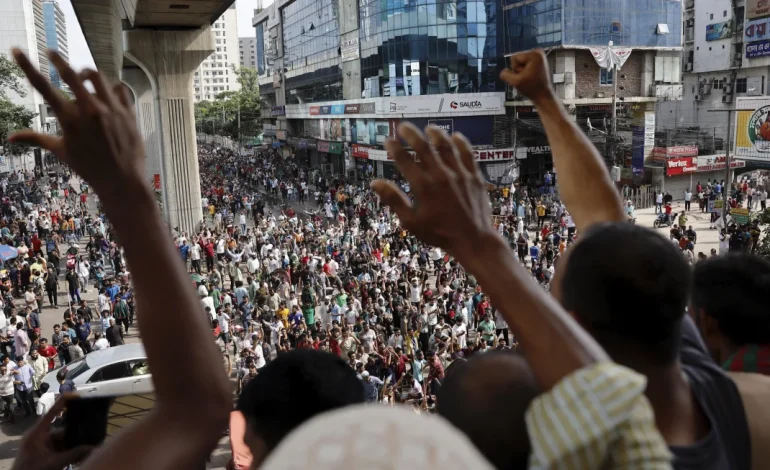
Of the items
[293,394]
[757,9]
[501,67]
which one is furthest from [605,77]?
[293,394]

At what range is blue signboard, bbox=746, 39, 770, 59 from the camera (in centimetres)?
3903

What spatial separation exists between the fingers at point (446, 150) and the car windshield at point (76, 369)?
10.4 m

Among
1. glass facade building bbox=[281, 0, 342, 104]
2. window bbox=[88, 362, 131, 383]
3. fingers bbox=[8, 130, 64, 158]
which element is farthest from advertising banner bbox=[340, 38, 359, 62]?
fingers bbox=[8, 130, 64, 158]

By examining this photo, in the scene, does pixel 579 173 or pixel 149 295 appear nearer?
pixel 149 295

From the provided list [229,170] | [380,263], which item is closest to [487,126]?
[229,170]

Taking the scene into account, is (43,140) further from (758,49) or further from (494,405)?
(758,49)

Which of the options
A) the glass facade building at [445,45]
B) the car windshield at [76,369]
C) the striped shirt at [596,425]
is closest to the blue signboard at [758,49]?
the glass facade building at [445,45]

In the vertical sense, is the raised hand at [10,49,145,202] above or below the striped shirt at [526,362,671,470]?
above

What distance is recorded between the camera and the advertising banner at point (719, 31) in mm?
44656

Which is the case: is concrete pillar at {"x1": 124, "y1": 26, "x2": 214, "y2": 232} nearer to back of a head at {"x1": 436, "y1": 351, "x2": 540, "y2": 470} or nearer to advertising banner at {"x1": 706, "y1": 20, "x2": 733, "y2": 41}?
back of a head at {"x1": 436, "y1": 351, "x2": 540, "y2": 470}

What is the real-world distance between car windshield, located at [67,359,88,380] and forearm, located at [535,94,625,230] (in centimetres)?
990

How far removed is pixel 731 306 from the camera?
7.62 feet

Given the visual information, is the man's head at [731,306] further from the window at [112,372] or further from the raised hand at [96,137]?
the window at [112,372]

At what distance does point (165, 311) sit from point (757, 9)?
45.3 meters
